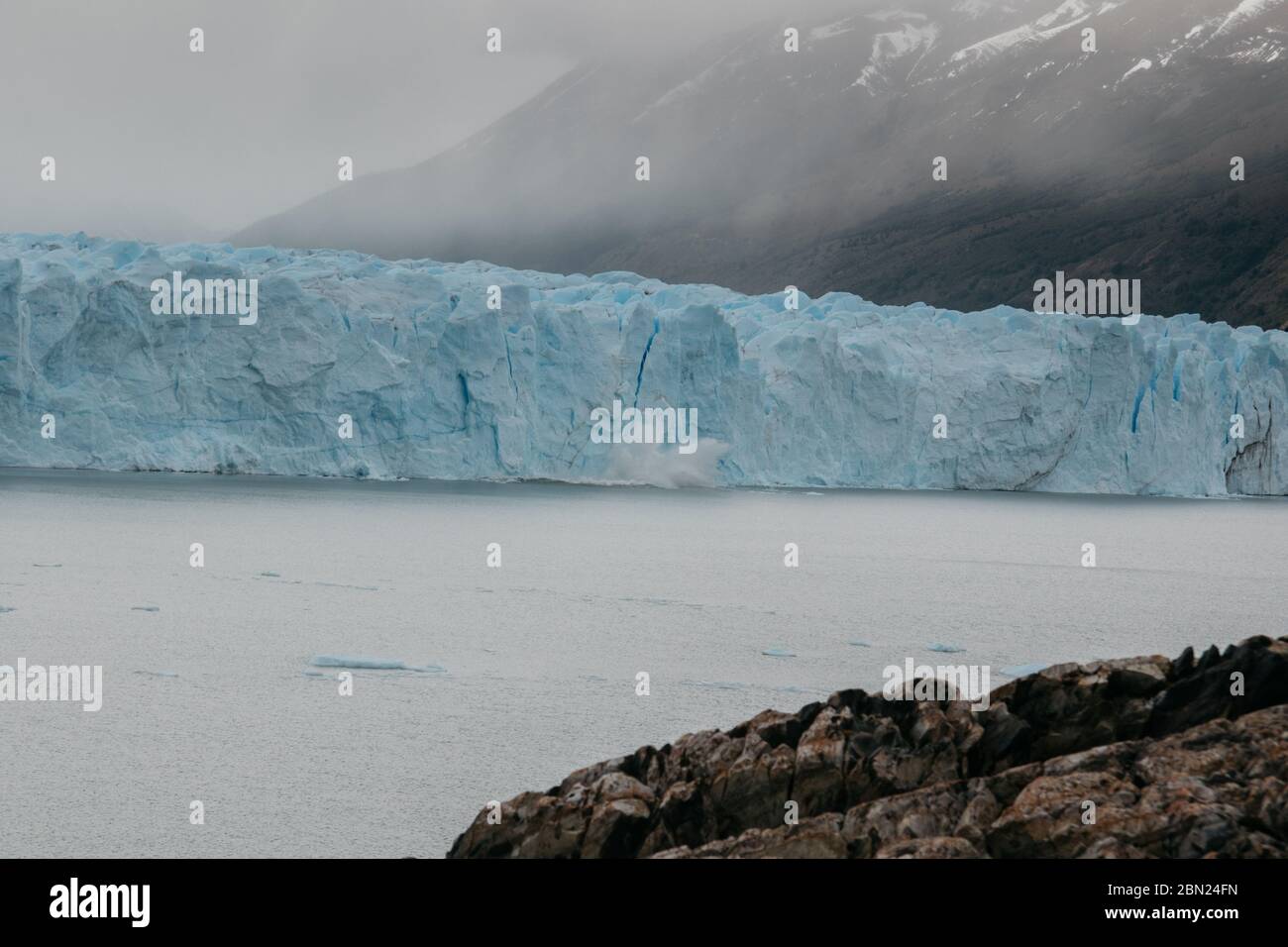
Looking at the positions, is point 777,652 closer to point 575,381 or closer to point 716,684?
point 716,684

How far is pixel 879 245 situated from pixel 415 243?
131ft

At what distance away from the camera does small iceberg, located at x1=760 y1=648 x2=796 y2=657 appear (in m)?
11.3

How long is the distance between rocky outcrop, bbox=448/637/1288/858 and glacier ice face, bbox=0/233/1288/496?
22.1 metres

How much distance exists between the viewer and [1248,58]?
105m

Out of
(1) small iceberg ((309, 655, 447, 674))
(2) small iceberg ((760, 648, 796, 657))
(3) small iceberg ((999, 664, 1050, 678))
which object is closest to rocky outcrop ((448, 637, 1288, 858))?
(3) small iceberg ((999, 664, 1050, 678))

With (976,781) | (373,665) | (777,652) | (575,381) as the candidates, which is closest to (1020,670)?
(777,652)

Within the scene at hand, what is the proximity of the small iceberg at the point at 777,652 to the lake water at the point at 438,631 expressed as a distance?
0.37ft

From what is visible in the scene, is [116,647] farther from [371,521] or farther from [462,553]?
[371,521]

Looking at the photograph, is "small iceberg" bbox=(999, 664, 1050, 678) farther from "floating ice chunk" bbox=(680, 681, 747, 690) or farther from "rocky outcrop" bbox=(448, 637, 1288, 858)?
"rocky outcrop" bbox=(448, 637, 1288, 858)

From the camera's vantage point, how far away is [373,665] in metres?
9.96

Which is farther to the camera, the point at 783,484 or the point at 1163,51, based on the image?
the point at 1163,51

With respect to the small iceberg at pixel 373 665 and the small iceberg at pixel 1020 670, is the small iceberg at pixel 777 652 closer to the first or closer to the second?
the small iceberg at pixel 1020 670
